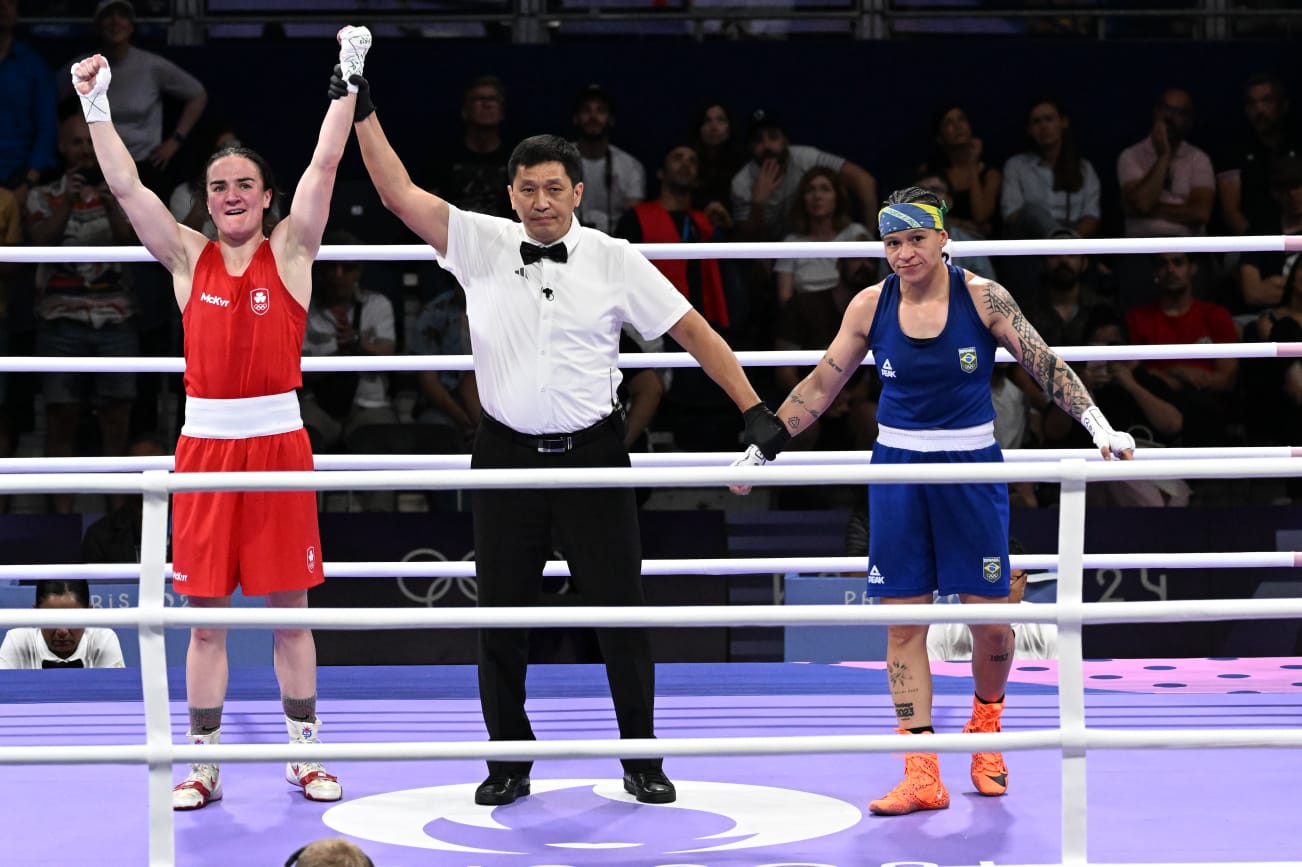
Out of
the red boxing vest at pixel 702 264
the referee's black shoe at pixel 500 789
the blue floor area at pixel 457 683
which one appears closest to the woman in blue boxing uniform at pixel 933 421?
the referee's black shoe at pixel 500 789

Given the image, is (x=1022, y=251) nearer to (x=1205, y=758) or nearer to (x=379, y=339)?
(x=1205, y=758)

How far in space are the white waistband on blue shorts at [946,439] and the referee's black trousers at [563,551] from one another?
0.61 metres

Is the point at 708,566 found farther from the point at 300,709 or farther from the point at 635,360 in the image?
the point at 300,709

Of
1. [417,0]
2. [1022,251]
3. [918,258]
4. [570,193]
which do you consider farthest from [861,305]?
[417,0]

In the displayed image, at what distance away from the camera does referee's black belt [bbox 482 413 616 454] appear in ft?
12.1

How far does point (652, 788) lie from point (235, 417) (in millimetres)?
1197

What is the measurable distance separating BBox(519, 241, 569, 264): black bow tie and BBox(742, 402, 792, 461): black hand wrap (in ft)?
1.76

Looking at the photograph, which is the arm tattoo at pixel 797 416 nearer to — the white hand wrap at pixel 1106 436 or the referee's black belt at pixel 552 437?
the referee's black belt at pixel 552 437

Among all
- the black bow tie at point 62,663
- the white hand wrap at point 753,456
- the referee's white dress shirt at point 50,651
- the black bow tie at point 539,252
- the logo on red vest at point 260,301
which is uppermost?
the black bow tie at point 539,252

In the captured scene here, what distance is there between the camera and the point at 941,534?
3.74m

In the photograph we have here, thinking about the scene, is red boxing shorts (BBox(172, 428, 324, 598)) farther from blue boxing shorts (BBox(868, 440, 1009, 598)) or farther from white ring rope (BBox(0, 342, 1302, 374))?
blue boxing shorts (BBox(868, 440, 1009, 598))

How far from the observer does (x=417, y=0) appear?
856cm

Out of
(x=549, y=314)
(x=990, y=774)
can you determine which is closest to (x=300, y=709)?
(x=549, y=314)

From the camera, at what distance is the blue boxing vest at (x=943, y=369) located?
12.1ft
